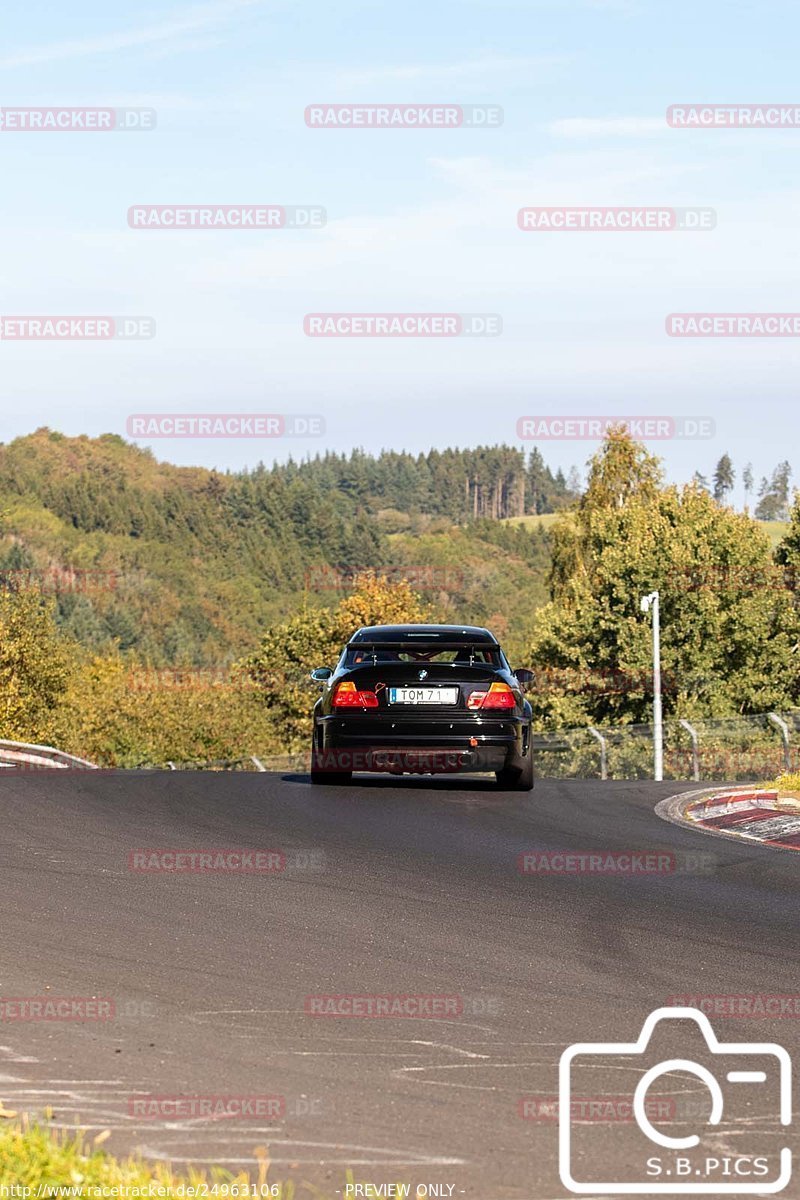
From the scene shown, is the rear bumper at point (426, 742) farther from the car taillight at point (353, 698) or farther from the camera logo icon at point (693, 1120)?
the camera logo icon at point (693, 1120)

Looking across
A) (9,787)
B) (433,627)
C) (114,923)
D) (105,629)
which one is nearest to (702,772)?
(433,627)

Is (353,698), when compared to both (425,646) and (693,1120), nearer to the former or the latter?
(425,646)

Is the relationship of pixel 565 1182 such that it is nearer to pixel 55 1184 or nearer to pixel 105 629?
pixel 55 1184

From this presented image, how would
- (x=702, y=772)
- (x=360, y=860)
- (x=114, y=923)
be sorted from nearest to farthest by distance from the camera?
(x=114, y=923), (x=360, y=860), (x=702, y=772)

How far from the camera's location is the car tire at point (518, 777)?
1767cm

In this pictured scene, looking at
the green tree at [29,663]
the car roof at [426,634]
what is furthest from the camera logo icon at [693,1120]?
the green tree at [29,663]

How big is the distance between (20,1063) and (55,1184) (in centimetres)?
169

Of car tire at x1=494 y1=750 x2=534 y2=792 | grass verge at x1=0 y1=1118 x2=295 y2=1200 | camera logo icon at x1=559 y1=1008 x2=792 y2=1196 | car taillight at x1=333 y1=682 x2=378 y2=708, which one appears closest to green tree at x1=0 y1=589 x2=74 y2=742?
car tire at x1=494 y1=750 x2=534 y2=792

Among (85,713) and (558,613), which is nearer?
(558,613)

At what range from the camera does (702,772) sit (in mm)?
34938

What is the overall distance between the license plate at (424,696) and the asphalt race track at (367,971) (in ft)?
7.86

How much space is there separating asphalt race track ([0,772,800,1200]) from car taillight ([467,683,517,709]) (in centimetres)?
233

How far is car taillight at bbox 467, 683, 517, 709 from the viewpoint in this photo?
16969 millimetres

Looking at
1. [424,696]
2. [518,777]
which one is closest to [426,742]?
[424,696]
